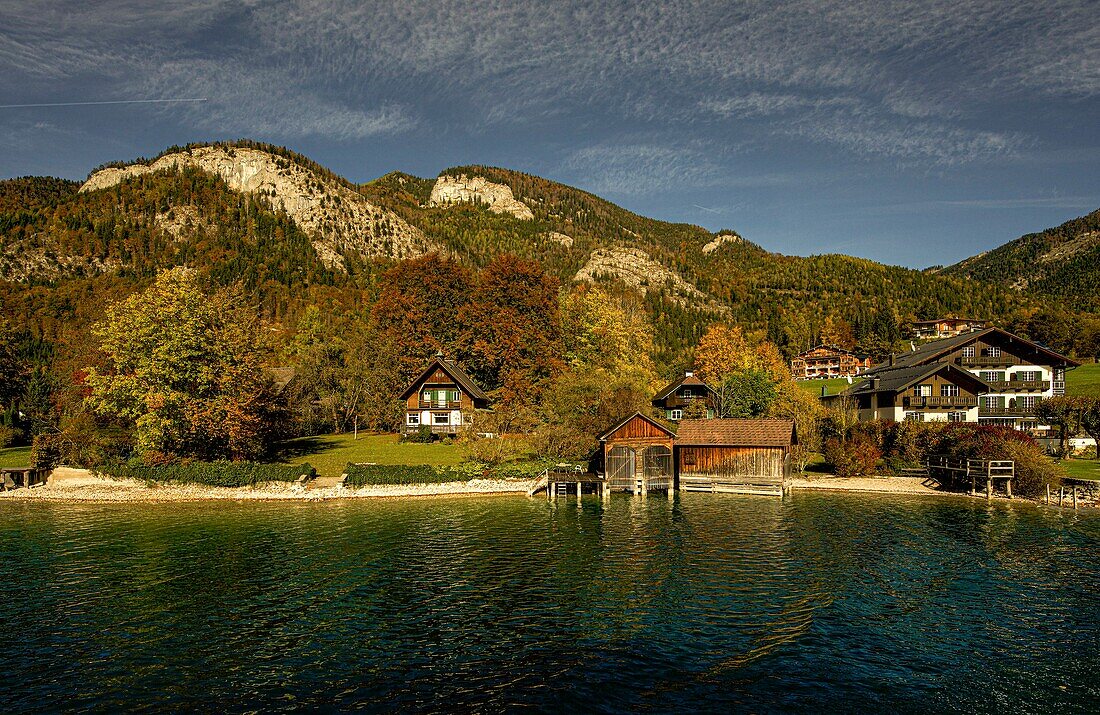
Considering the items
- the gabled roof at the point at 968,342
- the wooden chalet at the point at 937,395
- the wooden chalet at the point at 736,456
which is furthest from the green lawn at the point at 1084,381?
the wooden chalet at the point at 736,456

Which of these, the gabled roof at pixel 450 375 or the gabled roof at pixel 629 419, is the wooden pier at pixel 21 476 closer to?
the gabled roof at pixel 450 375

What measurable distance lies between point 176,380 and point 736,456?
4985 centimetres

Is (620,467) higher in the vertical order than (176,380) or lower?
lower

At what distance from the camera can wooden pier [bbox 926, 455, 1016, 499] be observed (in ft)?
160

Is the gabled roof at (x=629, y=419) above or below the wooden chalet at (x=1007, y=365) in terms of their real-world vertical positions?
below

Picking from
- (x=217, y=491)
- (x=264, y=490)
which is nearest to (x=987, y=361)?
(x=264, y=490)

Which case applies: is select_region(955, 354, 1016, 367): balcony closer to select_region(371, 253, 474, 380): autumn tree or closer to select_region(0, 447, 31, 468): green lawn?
select_region(371, 253, 474, 380): autumn tree

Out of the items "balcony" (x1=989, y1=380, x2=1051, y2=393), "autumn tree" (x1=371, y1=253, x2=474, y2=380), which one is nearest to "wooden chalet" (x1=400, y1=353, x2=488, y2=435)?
"autumn tree" (x1=371, y1=253, x2=474, y2=380)

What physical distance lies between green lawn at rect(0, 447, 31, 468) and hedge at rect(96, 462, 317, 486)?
16.6 m

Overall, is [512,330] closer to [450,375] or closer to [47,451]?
[450,375]

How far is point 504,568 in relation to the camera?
31.0 metres

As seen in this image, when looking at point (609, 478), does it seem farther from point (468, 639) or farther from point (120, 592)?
point (120, 592)

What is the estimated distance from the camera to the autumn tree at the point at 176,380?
5272 cm

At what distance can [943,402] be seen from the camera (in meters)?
71.4
